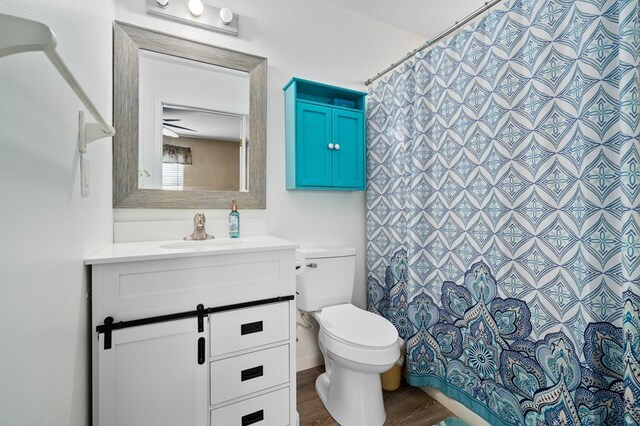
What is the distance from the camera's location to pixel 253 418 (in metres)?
1.24

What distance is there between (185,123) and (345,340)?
1.49 meters

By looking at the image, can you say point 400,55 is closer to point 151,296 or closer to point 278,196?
point 278,196

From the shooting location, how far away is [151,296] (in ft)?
3.52

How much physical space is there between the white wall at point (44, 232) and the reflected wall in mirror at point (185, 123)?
435mm

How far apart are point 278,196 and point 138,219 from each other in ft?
2.64

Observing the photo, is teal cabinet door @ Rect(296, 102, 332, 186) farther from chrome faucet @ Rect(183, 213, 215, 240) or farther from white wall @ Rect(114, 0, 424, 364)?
chrome faucet @ Rect(183, 213, 215, 240)

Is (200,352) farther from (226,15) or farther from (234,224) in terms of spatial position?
(226,15)

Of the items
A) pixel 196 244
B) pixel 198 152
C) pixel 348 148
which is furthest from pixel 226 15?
pixel 196 244

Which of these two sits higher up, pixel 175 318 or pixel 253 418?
pixel 175 318

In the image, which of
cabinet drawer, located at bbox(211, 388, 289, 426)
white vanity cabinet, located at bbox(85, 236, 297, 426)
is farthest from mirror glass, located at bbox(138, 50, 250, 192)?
cabinet drawer, located at bbox(211, 388, 289, 426)

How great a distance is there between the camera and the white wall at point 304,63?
5.72 feet

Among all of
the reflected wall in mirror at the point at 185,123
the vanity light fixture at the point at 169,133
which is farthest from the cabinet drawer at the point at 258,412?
the vanity light fixture at the point at 169,133

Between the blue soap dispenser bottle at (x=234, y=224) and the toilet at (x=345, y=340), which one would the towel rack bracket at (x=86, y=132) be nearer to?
the blue soap dispenser bottle at (x=234, y=224)

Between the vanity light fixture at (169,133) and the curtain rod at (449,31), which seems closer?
the curtain rod at (449,31)
